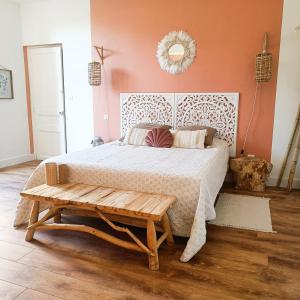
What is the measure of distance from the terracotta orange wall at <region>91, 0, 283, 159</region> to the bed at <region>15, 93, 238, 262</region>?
227mm

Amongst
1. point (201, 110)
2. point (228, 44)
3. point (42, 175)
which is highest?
point (228, 44)

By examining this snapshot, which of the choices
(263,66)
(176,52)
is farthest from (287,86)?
(176,52)

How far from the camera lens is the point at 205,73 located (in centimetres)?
415

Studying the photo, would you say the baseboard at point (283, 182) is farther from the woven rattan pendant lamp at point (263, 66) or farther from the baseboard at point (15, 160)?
the baseboard at point (15, 160)

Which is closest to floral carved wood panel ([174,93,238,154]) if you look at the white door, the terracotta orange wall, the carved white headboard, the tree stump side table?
the carved white headboard

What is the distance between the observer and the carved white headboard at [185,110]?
4.09 meters

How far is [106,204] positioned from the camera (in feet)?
7.17

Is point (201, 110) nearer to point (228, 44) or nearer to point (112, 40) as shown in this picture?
point (228, 44)

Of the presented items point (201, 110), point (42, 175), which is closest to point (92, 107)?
point (201, 110)

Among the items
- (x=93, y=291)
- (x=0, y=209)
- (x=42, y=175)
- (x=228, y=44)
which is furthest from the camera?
(x=228, y=44)

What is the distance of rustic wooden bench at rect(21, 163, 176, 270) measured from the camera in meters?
2.10

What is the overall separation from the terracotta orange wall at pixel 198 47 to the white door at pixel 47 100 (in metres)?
0.91

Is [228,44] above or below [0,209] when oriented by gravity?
above

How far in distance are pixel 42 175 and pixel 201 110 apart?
2.42 metres
